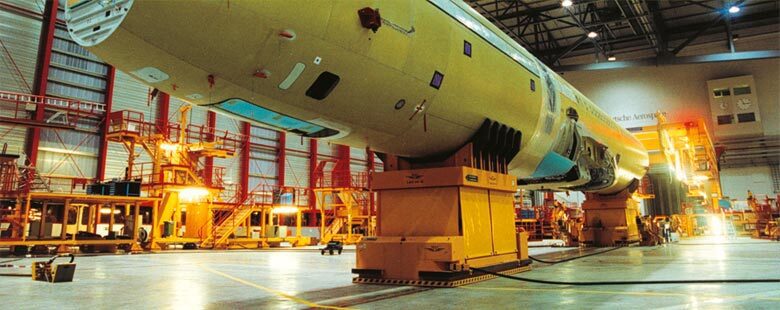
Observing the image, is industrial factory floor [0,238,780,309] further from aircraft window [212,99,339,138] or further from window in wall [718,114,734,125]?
window in wall [718,114,734,125]

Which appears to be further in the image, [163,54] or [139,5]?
[163,54]

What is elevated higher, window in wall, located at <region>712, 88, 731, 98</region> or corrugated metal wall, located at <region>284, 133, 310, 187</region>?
window in wall, located at <region>712, 88, 731, 98</region>

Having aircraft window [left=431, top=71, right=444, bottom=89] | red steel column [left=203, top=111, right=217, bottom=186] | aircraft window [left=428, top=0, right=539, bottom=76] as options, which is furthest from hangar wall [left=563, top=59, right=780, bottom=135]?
aircraft window [left=431, top=71, right=444, bottom=89]

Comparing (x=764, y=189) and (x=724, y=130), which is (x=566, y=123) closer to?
(x=724, y=130)

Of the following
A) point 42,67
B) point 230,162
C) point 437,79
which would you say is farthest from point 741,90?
point 42,67

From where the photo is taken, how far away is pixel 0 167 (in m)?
16.7

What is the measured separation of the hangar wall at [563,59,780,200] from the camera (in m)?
29.1

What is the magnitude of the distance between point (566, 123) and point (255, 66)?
6.77m

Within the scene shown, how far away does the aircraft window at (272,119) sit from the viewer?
4.36 m

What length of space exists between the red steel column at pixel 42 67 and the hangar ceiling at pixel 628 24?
Result: 21674 millimetres

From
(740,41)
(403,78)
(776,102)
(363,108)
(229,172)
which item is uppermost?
(740,41)

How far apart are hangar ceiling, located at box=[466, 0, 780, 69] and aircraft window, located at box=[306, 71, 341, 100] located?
67.9 feet

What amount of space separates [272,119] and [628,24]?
27.2m

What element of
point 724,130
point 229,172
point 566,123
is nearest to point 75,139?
point 229,172
